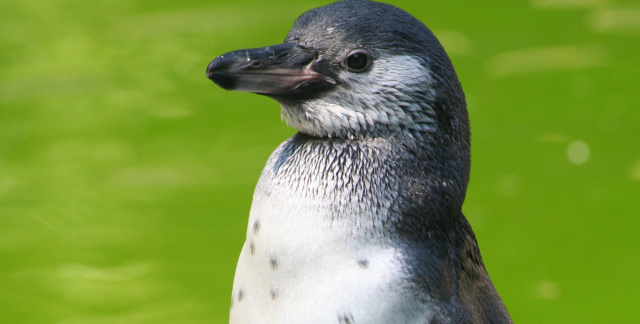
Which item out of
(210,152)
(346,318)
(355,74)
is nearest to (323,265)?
(346,318)

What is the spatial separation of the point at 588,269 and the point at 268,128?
88cm

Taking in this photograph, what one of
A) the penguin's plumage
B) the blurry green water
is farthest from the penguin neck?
the blurry green water

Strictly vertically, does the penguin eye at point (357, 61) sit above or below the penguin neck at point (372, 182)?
above

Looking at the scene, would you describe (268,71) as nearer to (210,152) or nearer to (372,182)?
(372,182)

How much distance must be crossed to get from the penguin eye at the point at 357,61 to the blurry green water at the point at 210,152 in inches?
47.6

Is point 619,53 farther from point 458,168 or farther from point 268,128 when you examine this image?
point 458,168

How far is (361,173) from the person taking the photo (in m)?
1.12

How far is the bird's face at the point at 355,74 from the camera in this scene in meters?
1.11

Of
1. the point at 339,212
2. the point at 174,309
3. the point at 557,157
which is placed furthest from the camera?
the point at 557,157

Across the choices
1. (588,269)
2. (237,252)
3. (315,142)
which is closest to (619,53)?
(588,269)

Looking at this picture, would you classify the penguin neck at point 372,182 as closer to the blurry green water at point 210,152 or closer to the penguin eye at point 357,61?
the penguin eye at point 357,61

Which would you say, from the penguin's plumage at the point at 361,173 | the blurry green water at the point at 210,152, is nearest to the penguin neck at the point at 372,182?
the penguin's plumage at the point at 361,173

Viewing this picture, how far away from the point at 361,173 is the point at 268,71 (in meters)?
0.17

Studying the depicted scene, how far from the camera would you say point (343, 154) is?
1134mm
